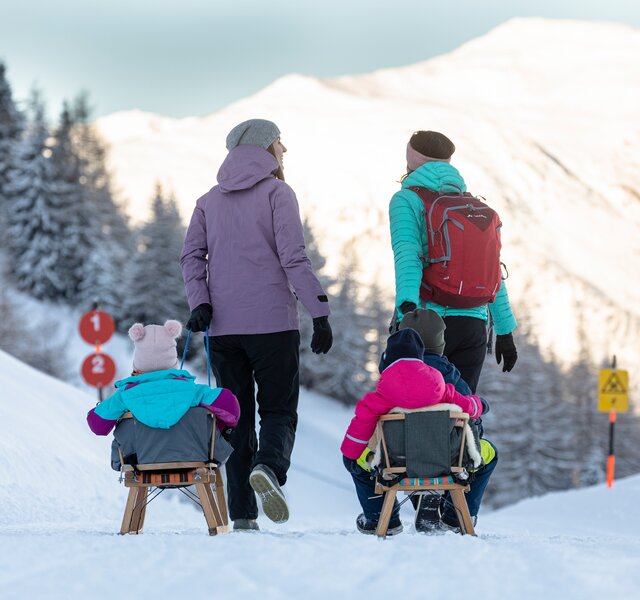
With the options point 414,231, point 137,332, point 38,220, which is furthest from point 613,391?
point 38,220

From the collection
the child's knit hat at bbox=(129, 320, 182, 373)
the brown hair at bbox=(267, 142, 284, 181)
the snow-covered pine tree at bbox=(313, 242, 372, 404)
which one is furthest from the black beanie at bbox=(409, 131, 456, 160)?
the snow-covered pine tree at bbox=(313, 242, 372, 404)

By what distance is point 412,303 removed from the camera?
5727mm

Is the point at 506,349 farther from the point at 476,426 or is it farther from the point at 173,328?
the point at 173,328

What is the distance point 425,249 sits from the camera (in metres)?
6.00

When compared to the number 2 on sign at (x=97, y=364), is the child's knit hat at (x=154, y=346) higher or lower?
higher

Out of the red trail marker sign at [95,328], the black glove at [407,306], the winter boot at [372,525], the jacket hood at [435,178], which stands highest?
the jacket hood at [435,178]

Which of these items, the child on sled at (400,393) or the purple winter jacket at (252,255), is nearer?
A: the child on sled at (400,393)

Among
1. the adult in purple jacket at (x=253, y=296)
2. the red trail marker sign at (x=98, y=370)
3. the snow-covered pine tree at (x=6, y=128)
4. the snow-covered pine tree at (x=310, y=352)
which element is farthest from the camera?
the snow-covered pine tree at (x=6, y=128)

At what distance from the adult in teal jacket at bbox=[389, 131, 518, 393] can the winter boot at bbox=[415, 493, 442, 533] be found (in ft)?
2.42

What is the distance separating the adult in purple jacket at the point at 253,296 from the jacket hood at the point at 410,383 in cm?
65

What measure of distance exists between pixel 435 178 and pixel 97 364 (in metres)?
13.4

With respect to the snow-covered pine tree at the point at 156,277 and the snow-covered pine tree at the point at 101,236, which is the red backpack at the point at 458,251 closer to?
the snow-covered pine tree at the point at 101,236

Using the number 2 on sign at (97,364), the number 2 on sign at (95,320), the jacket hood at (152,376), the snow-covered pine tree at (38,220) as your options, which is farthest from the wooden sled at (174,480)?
the snow-covered pine tree at (38,220)

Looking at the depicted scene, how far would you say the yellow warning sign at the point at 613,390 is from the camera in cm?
2102
